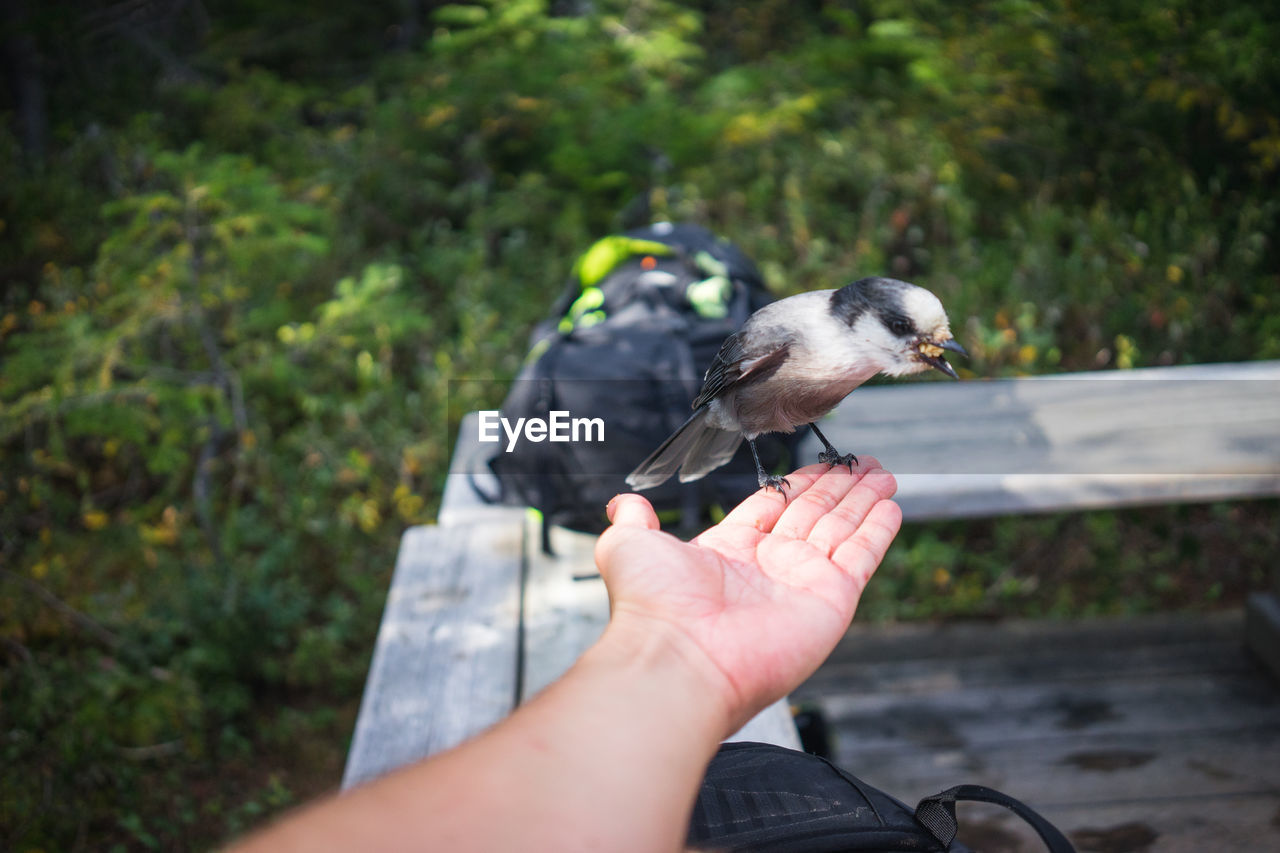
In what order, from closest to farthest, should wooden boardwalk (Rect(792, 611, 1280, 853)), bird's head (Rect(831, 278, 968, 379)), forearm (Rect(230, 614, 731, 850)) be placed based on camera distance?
forearm (Rect(230, 614, 731, 850))
bird's head (Rect(831, 278, 968, 379))
wooden boardwalk (Rect(792, 611, 1280, 853))

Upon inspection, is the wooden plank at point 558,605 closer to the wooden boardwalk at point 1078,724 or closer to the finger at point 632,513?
the finger at point 632,513

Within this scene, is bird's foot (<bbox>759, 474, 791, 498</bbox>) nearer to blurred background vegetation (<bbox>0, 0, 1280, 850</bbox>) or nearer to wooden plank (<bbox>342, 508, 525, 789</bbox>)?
wooden plank (<bbox>342, 508, 525, 789</bbox>)

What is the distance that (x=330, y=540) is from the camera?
4.21 meters

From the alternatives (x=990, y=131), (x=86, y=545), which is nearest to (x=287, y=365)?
(x=86, y=545)

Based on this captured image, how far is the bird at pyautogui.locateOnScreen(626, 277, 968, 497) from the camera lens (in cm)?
112

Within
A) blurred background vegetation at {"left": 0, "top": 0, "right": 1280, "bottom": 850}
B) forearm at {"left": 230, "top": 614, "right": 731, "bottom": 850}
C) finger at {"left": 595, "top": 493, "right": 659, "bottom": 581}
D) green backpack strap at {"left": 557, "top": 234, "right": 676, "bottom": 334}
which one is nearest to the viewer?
forearm at {"left": 230, "top": 614, "right": 731, "bottom": 850}

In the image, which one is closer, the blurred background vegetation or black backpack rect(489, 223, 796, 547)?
black backpack rect(489, 223, 796, 547)

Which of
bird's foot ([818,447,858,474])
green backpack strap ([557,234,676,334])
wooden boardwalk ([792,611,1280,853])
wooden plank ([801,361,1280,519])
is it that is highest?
bird's foot ([818,447,858,474])

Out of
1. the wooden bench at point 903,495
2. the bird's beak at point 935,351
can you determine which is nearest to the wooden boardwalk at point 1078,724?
the wooden bench at point 903,495

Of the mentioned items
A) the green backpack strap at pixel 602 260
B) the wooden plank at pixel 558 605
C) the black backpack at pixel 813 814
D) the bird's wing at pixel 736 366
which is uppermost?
the bird's wing at pixel 736 366

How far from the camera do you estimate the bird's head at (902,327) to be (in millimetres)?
1106

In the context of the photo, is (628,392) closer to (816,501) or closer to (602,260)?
(816,501)

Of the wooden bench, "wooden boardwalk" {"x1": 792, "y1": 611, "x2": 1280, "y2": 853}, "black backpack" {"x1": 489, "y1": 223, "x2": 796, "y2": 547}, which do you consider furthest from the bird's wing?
"wooden boardwalk" {"x1": 792, "y1": 611, "x2": 1280, "y2": 853}

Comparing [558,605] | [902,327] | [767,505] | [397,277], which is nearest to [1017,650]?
[558,605]
